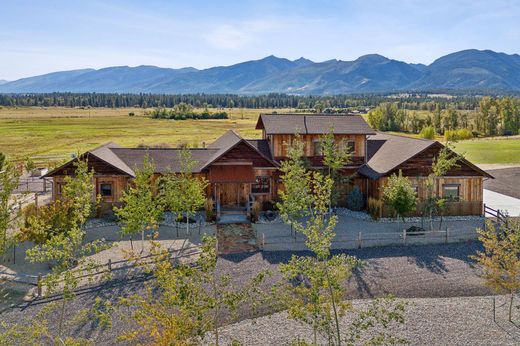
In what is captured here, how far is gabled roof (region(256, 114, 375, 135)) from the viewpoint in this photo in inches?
1325

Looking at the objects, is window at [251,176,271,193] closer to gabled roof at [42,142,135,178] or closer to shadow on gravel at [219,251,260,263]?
gabled roof at [42,142,135,178]

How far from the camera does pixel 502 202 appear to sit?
35250 millimetres

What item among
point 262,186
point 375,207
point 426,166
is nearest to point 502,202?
point 426,166

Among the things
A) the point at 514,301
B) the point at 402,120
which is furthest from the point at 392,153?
the point at 402,120

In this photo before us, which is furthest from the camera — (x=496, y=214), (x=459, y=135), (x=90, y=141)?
(x=459, y=135)

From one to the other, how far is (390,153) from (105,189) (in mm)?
20254

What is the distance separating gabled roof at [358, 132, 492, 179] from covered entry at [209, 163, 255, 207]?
328 inches

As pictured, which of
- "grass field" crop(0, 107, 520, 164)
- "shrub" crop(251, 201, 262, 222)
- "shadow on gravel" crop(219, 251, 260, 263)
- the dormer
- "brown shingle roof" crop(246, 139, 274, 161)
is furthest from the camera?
"grass field" crop(0, 107, 520, 164)

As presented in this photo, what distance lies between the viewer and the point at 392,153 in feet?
109

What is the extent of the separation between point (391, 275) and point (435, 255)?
4.11 meters

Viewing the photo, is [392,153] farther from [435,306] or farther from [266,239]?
[435,306]

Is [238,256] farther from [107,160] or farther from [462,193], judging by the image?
[462,193]

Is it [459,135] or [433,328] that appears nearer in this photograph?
[433,328]

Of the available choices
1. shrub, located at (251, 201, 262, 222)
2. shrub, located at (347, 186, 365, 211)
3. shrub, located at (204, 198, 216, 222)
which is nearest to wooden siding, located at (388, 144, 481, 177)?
shrub, located at (347, 186, 365, 211)
